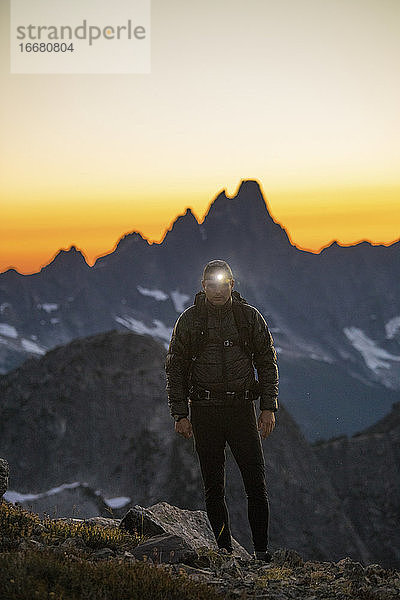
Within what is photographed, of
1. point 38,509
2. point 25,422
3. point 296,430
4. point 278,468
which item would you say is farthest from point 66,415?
point 296,430

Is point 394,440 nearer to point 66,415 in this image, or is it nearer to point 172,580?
point 66,415

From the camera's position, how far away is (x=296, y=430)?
61.3m

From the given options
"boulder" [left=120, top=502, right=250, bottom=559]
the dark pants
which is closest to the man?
the dark pants

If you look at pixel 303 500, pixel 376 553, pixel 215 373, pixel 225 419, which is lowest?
pixel 376 553

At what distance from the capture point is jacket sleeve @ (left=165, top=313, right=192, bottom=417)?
8039 millimetres

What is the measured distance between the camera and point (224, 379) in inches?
314

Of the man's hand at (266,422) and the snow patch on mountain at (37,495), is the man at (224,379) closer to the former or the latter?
the man's hand at (266,422)

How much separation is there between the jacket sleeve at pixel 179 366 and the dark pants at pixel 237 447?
0.19 m

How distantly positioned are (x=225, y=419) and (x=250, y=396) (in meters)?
0.38

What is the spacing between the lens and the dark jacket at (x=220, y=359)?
8.01m

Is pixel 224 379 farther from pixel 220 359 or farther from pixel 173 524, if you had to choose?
pixel 173 524

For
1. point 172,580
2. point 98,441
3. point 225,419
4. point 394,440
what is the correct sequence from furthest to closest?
point 394,440
point 98,441
point 225,419
point 172,580

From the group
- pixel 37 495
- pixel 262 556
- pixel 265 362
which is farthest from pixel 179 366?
pixel 37 495

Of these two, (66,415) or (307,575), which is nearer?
(307,575)
